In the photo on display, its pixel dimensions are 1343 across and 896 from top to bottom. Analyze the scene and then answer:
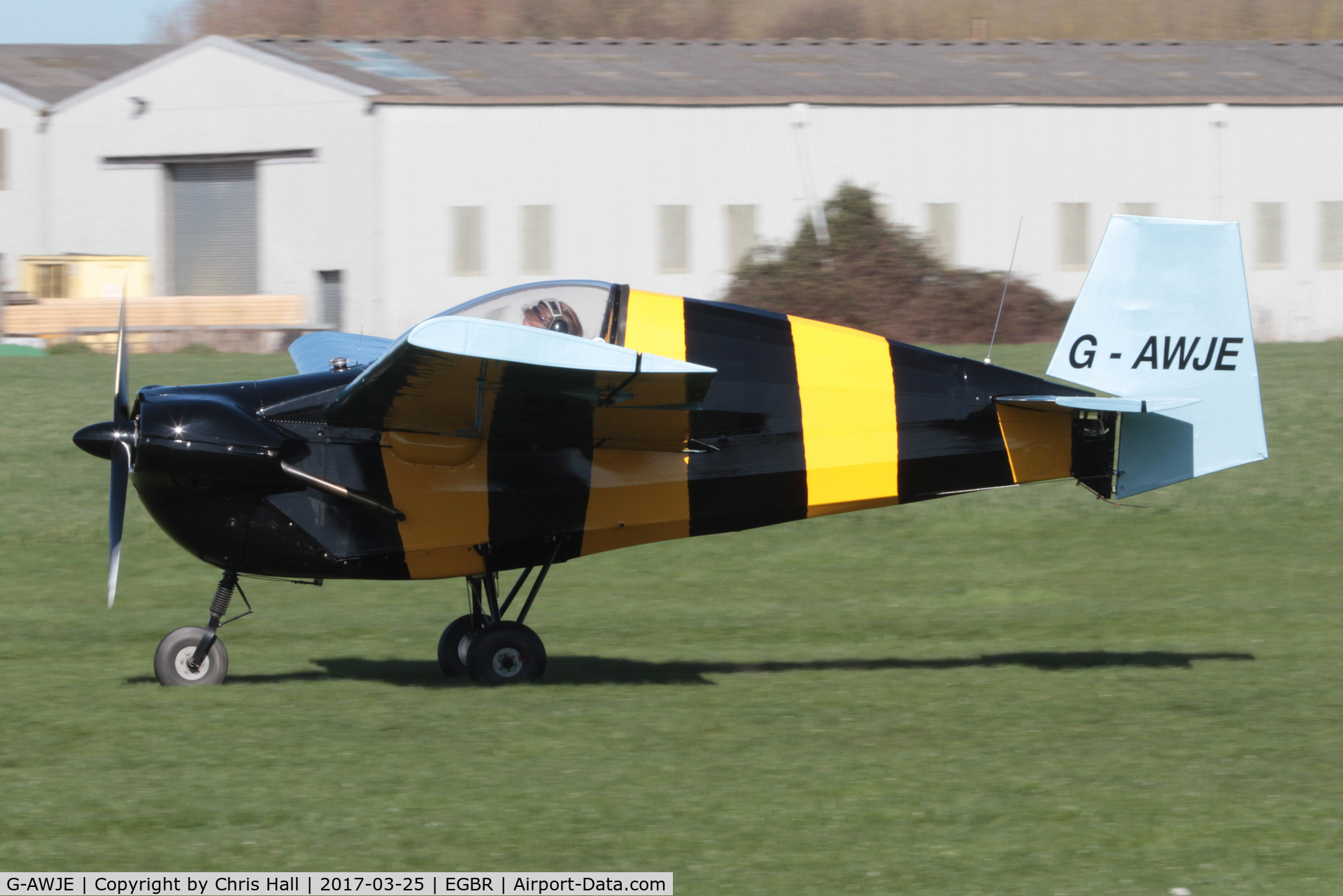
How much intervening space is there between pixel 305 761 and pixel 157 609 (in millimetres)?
5624

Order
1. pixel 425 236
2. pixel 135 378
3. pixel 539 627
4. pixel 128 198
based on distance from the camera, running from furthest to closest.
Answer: pixel 128 198 < pixel 425 236 < pixel 135 378 < pixel 539 627

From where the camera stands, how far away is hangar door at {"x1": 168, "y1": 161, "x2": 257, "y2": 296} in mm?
34531

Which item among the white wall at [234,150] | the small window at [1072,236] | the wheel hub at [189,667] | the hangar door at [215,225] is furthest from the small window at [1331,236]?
the wheel hub at [189,667]

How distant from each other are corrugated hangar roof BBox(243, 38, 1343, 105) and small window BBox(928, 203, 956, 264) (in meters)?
2.37

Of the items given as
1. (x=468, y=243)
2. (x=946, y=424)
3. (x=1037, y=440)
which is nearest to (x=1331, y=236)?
(x=468, y=243)

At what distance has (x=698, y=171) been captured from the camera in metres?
32.2

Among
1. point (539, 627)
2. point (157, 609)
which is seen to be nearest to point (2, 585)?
point (157, 609)

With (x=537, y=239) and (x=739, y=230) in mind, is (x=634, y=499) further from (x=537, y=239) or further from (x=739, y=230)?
(x=739, y=230)

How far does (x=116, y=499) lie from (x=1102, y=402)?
18.7 feet

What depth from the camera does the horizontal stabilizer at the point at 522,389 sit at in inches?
282

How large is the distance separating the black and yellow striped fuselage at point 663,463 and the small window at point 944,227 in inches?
958

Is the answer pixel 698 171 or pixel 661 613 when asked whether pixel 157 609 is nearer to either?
pixel 661 613

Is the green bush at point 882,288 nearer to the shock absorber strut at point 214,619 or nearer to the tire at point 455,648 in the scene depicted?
the tire at point 455,648

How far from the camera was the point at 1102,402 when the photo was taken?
28.3 ft
